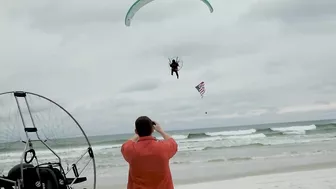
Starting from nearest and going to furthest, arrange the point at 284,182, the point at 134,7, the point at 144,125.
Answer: the point at 144,125 < the point at 134,7 < the point at 284,182

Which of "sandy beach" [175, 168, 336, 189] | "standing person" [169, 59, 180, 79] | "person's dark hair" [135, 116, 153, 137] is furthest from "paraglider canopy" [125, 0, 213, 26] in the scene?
"person's dark hair" [135, 116, 153, 137]

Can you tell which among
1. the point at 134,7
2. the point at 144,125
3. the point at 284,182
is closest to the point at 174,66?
the point at 134,7

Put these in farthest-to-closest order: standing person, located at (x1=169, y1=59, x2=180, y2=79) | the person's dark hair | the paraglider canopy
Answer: standing person, located at (x1=169, y1=59, x2=180, y2=79) < the paraglider canopy < the person's dark hair

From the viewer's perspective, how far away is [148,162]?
10.8ft

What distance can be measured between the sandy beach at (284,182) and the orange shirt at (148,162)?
6662mm

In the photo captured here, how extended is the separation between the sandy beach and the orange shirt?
6662 millimetres

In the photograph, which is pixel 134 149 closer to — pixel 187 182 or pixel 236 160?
pixel 187 182

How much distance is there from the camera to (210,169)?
1412 centimetres

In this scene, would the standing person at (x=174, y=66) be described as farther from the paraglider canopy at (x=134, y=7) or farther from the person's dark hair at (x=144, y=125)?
the person's dark hair at (x=144, y=125)

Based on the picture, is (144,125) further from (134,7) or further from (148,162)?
(134,7)

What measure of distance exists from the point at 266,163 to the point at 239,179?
380 centimetres

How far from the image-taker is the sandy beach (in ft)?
31.4

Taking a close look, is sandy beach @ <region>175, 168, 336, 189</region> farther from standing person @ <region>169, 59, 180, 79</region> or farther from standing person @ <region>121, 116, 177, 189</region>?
standing person @ <region>121, 116, 177, 189</region>

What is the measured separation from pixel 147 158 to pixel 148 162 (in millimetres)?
32
